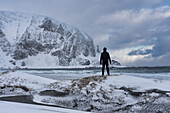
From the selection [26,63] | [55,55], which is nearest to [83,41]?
[55,55]

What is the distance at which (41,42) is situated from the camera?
17812cm

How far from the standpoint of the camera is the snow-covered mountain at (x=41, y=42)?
534 ft

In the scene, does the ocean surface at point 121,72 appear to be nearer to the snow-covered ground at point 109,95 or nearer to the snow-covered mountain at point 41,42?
the snow-covered ground at point 109,95

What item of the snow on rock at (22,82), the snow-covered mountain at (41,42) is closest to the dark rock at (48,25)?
the snow-covered mountain at (41,42)

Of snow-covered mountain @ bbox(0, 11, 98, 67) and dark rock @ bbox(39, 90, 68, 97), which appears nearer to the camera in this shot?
dark rock @ bbox(39, 90, 68, 97)

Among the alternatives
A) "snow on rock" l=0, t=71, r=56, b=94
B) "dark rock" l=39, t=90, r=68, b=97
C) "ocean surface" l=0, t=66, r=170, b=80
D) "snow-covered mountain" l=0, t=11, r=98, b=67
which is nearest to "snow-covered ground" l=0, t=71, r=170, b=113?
"dark rock" l=39, t=90, r=68, b=97

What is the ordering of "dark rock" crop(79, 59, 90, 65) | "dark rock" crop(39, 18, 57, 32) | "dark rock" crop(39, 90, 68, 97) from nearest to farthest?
"dark rock" crop(39, 90, 68, 97)
"dark rock" crop(79, 59, 90, 65)
"dark rock" crop(39, 18, 57, 32)

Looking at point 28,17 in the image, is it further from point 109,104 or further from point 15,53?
point 109,104

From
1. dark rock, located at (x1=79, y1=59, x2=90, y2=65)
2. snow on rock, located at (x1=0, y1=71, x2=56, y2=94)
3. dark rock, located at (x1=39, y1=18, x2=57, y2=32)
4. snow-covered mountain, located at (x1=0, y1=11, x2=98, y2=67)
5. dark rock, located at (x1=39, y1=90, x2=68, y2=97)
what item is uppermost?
dark rock, located at (x1=39, y1=18, x2=57, y2=32)

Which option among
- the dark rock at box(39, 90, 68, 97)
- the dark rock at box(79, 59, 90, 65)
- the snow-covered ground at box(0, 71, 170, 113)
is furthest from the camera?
the dark rock at box(79, 59, 90, 65)

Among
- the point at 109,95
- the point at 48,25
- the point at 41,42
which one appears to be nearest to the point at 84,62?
the point at 41,42

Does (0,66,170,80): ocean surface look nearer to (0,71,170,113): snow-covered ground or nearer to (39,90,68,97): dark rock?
(0,71,170,113): snow-covered ground

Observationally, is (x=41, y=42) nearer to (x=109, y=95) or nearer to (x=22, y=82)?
(x=22, y=82)

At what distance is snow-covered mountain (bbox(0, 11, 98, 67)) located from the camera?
162750mm
